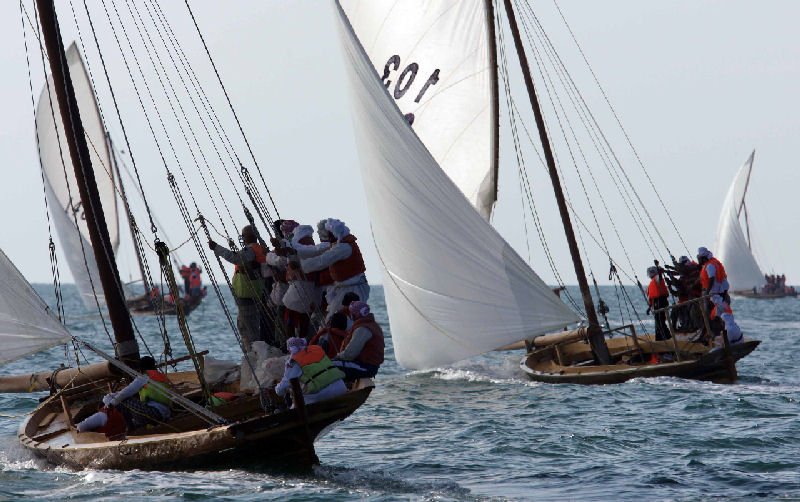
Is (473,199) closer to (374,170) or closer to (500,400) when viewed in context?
(500,400)

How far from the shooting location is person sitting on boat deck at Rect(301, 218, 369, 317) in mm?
14375

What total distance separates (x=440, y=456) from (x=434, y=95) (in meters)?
11.1

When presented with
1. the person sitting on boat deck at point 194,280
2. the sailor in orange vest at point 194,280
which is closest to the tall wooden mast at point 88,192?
the person sitting on boat deck at point 194,280

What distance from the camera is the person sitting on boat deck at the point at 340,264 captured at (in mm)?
14375

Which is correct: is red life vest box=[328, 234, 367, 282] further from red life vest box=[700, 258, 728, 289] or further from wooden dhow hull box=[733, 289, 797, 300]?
wooden dhow hull box=[733, 289, 797, 300]

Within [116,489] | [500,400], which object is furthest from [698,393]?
[116,489]

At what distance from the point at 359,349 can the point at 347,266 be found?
55.2 inches

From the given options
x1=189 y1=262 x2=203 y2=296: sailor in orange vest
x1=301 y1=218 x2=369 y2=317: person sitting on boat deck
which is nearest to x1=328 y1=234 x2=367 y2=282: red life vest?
x1=301 y1=218 x2=369 y2=317: person sitting on boat deck

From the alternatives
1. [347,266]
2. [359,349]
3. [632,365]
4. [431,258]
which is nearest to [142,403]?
[359,349]

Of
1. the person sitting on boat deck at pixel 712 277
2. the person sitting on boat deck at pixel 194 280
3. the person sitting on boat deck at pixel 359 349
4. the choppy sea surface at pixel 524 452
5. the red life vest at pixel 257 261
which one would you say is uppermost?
the person sitting on boat deck at pixel 194 280

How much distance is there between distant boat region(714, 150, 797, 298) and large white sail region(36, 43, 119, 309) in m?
47.6

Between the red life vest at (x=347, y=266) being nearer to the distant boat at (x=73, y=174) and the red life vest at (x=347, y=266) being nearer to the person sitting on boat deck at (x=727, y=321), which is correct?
the person sitting on boat deck at (x=727, y=321)

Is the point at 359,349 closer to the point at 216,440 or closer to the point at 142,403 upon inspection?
the point at 216,440

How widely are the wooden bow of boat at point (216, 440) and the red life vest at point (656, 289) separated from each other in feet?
38.9
